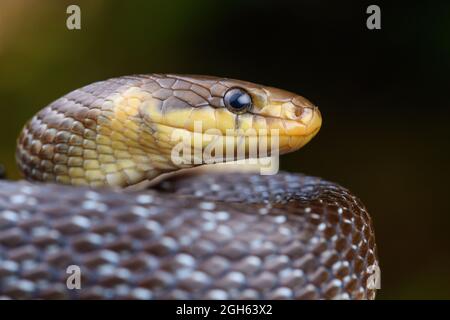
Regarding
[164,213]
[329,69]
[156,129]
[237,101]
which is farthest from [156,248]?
[329,69]

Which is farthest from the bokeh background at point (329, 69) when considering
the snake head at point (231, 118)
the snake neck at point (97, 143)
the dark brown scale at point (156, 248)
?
the dark brown scale at point (156, 248)

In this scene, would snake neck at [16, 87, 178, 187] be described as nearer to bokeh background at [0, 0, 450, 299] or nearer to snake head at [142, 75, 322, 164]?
snake head at [142, 75, 322, 164]

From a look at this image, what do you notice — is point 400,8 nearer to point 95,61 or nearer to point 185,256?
point 95,61

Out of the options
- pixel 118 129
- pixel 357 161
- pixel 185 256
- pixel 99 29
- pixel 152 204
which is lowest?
pixel 357 161

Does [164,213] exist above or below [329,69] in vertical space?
below

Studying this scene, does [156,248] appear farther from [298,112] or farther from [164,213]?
[298,112]

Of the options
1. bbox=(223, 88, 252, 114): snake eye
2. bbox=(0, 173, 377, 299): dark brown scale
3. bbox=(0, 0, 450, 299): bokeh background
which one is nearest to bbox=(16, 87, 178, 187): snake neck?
bbox=(223, 88, 252, 114): snake eye
